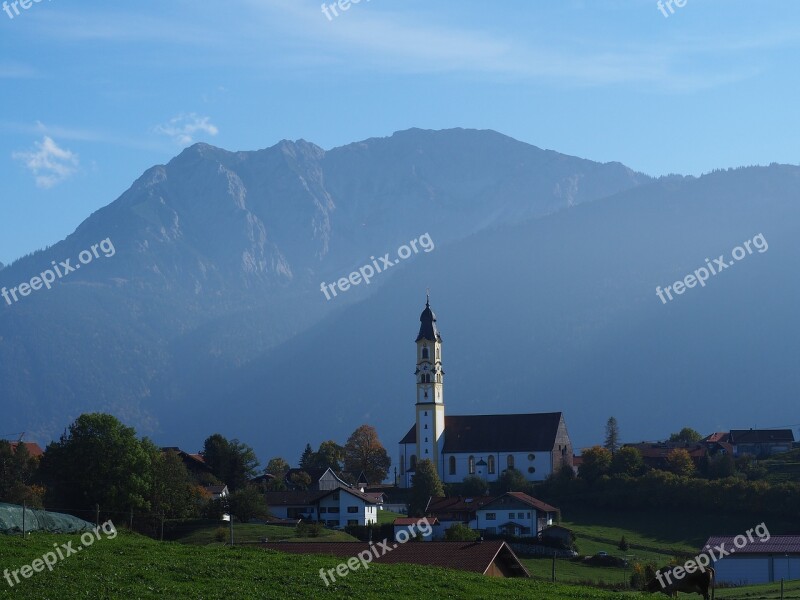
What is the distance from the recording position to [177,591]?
37.2m

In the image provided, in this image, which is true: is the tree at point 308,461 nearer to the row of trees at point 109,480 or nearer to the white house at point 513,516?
the white house at point 513,516

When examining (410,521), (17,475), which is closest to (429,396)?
(410,521)

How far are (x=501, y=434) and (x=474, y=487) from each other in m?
14.0

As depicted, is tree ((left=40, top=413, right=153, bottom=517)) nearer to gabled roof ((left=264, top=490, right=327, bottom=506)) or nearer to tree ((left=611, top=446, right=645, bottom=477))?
gabled roof ((left=264, top=490, right=327, bottom=506))

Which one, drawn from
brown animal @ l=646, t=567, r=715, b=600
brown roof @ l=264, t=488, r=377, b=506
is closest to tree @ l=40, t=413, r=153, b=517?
brown roof @ l=264, t=488, r=377, b=506

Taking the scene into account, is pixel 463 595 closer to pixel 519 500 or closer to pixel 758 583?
pixel 758 583

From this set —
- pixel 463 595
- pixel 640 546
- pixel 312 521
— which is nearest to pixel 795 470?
pixel 640 546

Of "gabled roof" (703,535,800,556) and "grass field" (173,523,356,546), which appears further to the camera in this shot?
"grass field" (173,523,356,546)

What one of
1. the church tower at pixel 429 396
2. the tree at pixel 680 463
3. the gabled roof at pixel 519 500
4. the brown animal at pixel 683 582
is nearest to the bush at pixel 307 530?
the gabled roof at pixel 519 500

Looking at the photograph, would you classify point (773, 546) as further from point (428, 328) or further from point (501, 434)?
point (428, 328)

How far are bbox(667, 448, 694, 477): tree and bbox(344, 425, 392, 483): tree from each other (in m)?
32.6

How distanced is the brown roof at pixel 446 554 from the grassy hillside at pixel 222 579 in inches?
152

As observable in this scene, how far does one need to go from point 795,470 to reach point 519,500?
984 inches

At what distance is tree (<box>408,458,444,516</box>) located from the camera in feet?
327
